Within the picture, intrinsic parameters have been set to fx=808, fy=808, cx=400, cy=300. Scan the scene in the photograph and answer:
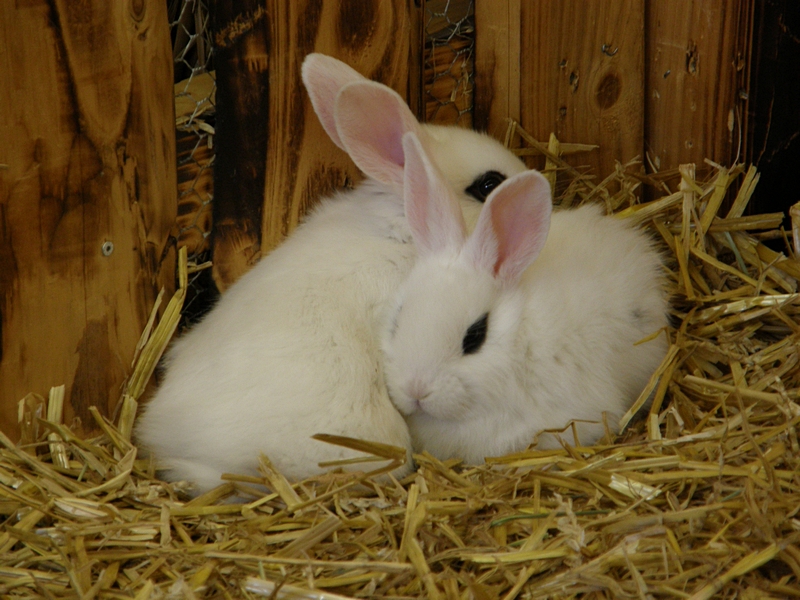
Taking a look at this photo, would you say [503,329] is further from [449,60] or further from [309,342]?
[449,60]

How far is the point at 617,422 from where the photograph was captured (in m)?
2.51

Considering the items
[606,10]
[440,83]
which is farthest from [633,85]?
[440,83]

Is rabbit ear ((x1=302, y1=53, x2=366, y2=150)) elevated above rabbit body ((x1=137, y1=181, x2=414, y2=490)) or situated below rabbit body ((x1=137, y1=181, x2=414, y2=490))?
above

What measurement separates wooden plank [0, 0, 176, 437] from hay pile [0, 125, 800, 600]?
153 mm

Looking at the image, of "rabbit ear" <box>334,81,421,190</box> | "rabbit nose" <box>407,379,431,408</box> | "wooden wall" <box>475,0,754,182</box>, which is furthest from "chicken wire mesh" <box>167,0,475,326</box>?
"rabbit nose" <box>407,379,431,408</box>

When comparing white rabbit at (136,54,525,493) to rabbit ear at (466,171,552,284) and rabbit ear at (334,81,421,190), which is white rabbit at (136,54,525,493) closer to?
rabbit ear at (334,81,421,190)

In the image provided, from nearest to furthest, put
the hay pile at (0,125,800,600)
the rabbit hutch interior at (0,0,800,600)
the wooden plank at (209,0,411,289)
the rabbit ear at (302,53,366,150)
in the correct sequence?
the hay pile at (0,125,800,600) < the rabbit hutch interior at (0,0,800,600) < the rabbit ear at (302,53,366,150) < the wooden plank at (209,0,411,289)

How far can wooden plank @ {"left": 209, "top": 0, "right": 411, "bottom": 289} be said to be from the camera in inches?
109

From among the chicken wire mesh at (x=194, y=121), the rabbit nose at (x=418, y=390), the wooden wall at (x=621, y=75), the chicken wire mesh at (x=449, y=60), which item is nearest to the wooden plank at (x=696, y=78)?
the wooden wall at (x=621, y=75)

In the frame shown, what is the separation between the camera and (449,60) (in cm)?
331

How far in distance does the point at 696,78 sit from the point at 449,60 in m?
0.96

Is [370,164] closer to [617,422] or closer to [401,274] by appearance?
[401,274]

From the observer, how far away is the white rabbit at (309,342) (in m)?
2.23

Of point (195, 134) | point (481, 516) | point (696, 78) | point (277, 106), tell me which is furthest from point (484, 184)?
point (481, 516)
